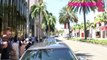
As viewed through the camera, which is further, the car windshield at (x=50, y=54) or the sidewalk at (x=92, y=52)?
the sidewalk at (x=92, y=52)

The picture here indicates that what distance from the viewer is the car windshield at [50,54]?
29.6 ft

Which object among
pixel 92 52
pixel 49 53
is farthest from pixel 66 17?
pixel 49 53

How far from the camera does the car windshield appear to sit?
9031 millimetres

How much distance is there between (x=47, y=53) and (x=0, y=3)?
1984 centimetres

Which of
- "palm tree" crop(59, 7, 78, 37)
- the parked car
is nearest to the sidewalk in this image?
the parked car

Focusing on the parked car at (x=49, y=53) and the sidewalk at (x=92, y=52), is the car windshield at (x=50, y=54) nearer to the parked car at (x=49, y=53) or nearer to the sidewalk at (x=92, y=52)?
the parked car at (x=49, y=53)

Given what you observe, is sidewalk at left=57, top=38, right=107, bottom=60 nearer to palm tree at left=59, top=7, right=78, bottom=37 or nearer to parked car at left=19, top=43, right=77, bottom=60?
parked car at left=19, top=43, right=77, bottom=60

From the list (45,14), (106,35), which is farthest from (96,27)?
(45,14)

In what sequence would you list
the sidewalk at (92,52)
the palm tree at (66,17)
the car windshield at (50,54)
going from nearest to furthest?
1. the car windshield at (50,54)
2. the sidewalk at (92,52)
3. the palm tree at (66,17)

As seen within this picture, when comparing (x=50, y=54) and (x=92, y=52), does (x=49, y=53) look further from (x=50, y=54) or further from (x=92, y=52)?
(x=92, y=52)

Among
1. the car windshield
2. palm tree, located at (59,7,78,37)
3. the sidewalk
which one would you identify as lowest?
the sidewalk

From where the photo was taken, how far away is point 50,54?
30.0 ft

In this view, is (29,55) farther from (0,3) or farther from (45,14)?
(45,14)

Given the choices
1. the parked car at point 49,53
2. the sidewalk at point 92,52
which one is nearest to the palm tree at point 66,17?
the sidewalk at point 92,52
